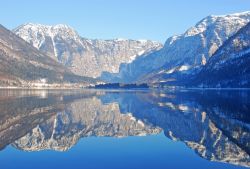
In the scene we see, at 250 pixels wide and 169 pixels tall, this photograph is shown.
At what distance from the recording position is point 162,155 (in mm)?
51094

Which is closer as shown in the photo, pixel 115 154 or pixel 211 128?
pixel 115 154

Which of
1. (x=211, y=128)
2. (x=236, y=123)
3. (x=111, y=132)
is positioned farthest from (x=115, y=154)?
(x=236, y=123)

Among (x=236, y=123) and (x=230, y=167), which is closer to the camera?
(x=230, y=167)

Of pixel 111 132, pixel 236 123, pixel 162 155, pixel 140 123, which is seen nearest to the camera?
pixel 162 155

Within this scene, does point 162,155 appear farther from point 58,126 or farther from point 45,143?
point 58,126

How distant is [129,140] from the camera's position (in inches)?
2534

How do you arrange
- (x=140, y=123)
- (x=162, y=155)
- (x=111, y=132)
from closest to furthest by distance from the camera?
(x=162, y=155) < (x=111, y=132) < (x=140, y=123)

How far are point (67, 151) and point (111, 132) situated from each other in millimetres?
21435

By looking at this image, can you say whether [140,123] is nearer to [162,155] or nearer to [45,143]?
[45,143]

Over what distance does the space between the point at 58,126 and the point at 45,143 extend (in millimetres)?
20164

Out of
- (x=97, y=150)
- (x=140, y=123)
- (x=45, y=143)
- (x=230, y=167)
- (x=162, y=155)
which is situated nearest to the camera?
(x=230, y=167)

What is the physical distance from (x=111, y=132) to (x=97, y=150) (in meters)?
19.0

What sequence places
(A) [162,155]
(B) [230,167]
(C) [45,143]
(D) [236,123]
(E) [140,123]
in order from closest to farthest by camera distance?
(B) [230,167]
(A) [162,155]
(C) [45,143]
(D) [236,123]
(E) [140,123]

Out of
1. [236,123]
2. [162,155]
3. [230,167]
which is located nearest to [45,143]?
[162,155]
